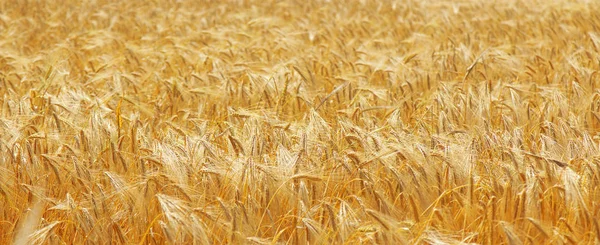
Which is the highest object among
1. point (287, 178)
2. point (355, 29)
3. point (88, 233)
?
point (355, 29)

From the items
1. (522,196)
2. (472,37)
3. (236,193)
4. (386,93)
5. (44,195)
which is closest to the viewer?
(522,196)

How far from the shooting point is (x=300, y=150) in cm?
239

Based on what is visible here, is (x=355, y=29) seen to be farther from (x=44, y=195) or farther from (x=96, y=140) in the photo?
(x=44, y=195)

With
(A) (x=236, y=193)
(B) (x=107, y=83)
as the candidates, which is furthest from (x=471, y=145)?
(B) (x=107, y=83)

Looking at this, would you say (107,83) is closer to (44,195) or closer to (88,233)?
(44,195)

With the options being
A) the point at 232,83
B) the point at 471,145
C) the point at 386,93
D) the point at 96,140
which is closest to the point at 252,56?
the point at 232,83

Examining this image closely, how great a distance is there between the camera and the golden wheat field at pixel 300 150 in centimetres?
203

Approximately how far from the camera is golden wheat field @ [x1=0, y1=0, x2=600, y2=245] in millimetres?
2031

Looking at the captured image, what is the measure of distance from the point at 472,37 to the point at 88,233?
4.76m

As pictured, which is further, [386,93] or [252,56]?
[252,56]

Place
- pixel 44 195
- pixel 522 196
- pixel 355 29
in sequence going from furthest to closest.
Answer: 1. pixel 355 29
2. pixel 44 195
3. pixel 522 196

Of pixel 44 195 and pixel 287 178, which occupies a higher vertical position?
pixel 287 178

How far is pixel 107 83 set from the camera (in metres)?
4.27

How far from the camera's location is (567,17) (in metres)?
7.36
